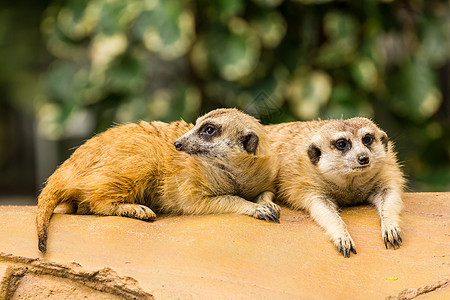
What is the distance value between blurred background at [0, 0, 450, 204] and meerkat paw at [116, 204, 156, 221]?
137cm

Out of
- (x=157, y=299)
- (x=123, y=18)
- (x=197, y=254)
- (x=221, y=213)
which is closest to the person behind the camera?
(x=157, y=299)

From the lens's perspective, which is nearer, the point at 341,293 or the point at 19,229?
the point at 341,293

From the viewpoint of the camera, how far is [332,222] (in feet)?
7.14

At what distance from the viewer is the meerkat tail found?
2.01 metres

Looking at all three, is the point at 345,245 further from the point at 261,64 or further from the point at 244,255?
the point at 261,64

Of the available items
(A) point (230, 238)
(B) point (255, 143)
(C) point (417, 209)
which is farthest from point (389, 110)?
(A) point (230, 238)

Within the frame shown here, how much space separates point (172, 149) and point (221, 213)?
0.39 metres

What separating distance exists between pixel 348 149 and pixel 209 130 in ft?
1.99

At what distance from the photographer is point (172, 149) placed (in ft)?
8.18

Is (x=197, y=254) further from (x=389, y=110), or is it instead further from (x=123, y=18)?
(x=389, y=110)

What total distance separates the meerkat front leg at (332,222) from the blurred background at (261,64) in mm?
1164

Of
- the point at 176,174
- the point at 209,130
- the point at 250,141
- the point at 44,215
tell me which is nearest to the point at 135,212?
the point at 176,174

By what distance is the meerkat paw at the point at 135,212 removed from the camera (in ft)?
7.51

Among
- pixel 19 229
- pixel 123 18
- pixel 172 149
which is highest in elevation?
pixel 123 18
